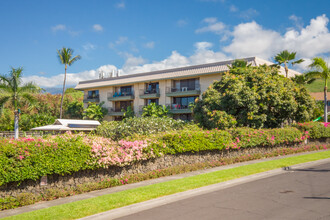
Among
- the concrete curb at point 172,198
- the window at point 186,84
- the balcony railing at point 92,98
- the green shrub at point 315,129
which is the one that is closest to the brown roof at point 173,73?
the window at point 186,84

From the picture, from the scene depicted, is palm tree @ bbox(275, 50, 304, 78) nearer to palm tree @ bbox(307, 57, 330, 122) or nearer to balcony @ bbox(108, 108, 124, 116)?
palm tree @ bbox(307, 57, 330, 122)

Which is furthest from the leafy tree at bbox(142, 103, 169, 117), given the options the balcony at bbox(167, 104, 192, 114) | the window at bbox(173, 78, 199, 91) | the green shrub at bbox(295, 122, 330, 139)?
the green shrub at bbox(295, 122, 330, 139)

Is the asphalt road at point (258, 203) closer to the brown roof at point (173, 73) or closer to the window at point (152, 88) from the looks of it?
the brown roof at point (173, 73)

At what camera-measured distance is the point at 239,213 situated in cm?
777

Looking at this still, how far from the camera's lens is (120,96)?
47.2 m

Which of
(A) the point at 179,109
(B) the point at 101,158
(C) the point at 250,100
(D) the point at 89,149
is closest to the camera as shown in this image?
(D) the point at 89,149

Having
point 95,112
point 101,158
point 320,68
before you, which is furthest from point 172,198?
point 95,112

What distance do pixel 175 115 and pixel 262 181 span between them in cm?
2997

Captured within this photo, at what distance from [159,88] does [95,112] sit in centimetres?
1200

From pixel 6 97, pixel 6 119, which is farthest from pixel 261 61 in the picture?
pixel 6 119

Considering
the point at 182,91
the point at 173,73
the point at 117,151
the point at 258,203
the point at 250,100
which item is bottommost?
the point at 258,203

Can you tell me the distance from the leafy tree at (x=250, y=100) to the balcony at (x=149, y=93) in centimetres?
1749

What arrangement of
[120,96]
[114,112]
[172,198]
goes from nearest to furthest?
[172,198]
[120,96]
[114,112]

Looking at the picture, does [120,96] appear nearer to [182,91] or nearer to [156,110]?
[156,110]
